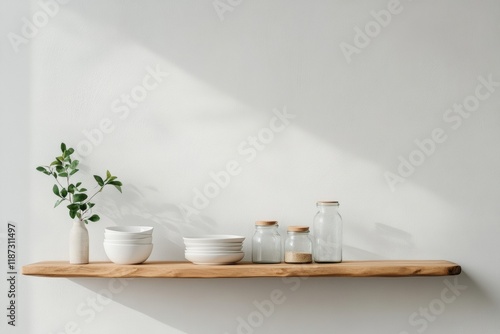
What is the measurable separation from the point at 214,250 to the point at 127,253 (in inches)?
13.3

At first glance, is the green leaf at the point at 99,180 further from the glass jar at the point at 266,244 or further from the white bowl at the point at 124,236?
the glass jar at the point at 266,244

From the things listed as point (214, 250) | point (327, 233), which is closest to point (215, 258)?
point (214, 250)

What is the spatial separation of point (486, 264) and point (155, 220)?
1.41 metres

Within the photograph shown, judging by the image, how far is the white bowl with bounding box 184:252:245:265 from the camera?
2.39 metres

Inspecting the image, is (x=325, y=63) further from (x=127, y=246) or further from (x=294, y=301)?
(x=127, y=246)

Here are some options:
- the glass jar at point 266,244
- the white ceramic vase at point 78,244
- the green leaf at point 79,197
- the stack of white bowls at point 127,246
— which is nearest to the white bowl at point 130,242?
the stack of white bowls at point 127,246

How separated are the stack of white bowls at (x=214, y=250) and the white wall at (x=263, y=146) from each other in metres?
0.20

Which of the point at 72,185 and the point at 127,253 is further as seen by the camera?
the point at 72,185

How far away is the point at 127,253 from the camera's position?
2.39 meters

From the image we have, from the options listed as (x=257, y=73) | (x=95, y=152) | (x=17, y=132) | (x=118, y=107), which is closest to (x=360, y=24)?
(x=257, y=73)

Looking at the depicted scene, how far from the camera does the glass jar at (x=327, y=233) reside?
8.13 feet

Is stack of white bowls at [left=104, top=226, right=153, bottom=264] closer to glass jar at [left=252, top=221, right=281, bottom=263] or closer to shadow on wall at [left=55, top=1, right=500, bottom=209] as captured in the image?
glass jar at [left=252, top=221, right=281, bottom=263]

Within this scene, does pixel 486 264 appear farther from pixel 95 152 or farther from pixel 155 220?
pixel 95 152

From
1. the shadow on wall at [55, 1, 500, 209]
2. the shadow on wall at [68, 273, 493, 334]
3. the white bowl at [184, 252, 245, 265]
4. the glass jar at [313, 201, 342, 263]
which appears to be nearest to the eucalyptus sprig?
the shadow on wall at [68, 273, 493, 334]
